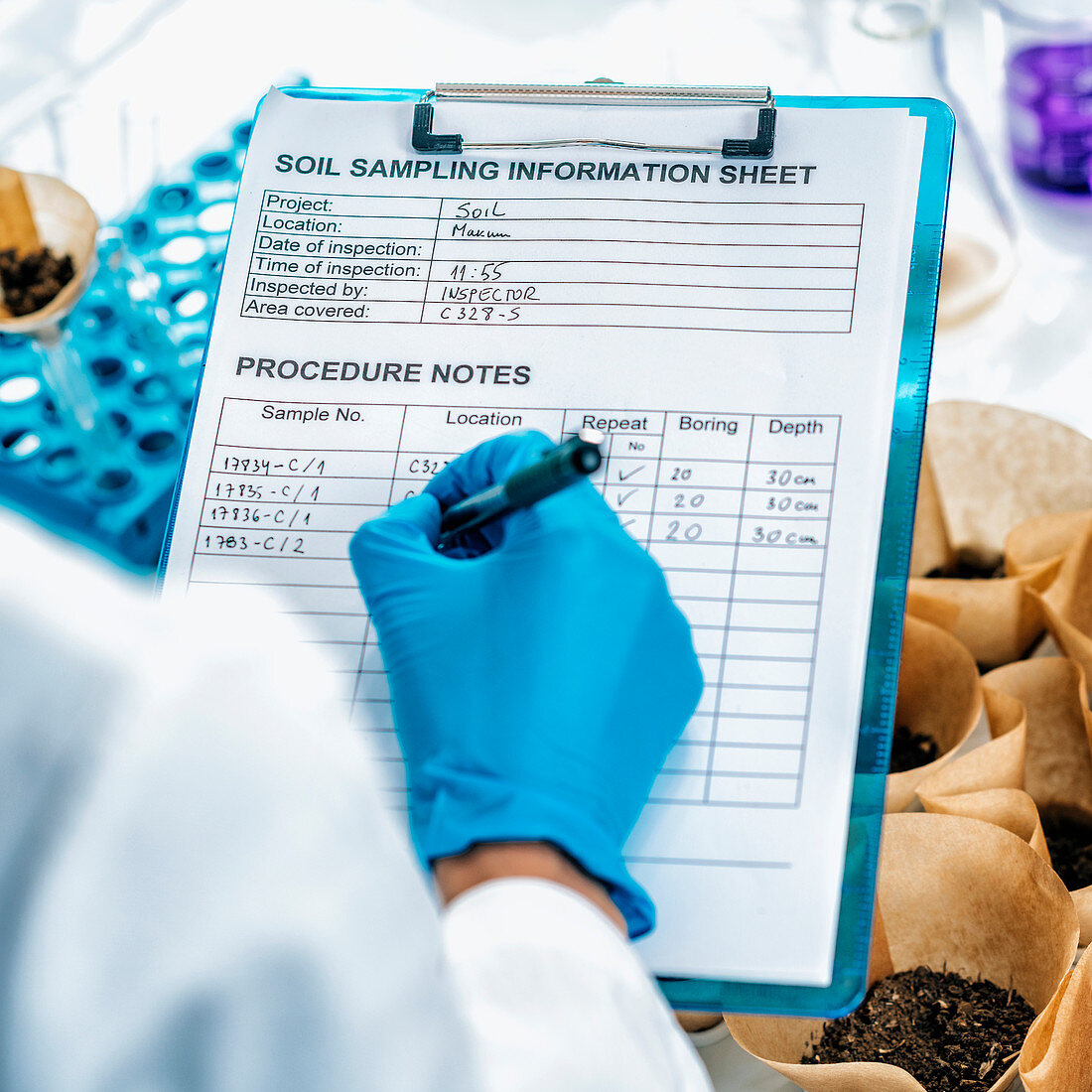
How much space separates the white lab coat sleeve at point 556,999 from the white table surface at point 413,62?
79 cm

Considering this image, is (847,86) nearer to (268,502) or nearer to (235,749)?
(268,502)

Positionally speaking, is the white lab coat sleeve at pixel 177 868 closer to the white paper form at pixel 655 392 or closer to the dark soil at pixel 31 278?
the white paper form at pixel 655 392

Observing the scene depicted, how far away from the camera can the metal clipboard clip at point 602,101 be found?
57 centimetres

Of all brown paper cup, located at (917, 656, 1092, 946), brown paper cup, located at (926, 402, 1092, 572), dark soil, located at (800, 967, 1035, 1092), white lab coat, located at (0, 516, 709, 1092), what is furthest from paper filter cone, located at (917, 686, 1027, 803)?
white lab coat, located at (0, 516, 709, 1092)

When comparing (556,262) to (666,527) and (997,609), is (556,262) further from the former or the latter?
(997,609)

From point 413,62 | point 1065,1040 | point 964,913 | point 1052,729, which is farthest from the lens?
point 413,62

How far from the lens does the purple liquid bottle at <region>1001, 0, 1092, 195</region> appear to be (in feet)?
3.02

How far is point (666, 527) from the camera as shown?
519mm

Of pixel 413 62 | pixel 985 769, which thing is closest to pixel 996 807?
pixel 985 769

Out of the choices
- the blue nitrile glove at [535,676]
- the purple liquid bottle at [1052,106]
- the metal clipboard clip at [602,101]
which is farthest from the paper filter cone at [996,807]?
the purple liquid bottle at [1052,106]

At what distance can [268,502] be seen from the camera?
1.81ft

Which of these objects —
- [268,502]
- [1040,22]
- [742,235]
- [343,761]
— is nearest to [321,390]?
[268,502]

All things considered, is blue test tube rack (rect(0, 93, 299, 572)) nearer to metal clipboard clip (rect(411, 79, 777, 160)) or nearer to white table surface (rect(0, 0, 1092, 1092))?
white table surface (rect(0, 0, 1092, 1092))

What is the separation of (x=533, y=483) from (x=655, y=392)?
125 millimetres
